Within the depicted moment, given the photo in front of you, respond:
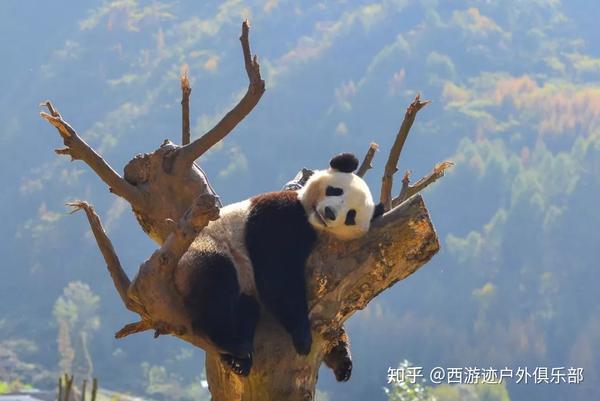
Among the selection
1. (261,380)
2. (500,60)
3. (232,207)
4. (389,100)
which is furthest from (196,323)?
(500,60)

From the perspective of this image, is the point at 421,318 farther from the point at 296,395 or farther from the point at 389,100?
the point at 296,395

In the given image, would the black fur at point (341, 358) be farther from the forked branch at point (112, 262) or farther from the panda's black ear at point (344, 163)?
the forked branch at point (112, 262)

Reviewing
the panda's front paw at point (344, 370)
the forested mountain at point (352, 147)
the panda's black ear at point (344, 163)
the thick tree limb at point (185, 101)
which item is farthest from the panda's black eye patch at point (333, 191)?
the forested mountain at point (352, 147)

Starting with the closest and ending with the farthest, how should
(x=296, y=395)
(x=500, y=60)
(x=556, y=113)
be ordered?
(x=296, y=395) < (x=556, y=113) < (x=500, y=60)

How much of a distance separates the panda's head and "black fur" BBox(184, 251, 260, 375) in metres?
0.69

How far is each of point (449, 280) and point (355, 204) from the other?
2335 inches

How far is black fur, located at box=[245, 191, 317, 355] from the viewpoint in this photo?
6199mm

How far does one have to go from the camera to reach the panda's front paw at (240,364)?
6031 mm

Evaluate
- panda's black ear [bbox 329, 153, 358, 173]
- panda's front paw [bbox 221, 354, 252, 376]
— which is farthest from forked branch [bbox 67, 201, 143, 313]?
panda's black ear [bbox 329, 153, 358, 173]

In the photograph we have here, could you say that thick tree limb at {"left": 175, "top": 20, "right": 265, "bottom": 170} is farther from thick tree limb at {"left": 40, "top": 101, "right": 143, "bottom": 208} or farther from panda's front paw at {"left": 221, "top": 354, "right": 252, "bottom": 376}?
panda's front paw at {"left": 221, "top": 354, "right": 252, "bottom": 376}

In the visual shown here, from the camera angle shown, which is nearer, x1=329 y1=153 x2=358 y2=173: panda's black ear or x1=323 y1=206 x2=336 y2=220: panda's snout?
x1=323 y1=206 x2=336 y2=220: panda's snout

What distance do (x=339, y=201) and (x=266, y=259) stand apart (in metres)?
0.53

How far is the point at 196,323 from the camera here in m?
6.07

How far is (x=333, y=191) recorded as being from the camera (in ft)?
22.3
